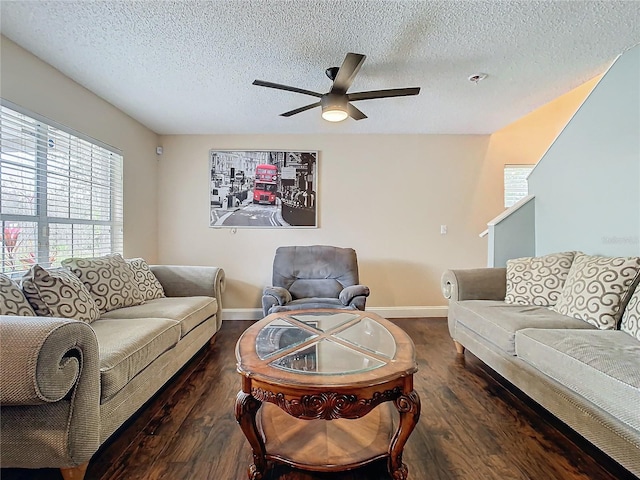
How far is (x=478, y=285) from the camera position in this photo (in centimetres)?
293

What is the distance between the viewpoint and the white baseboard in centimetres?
406

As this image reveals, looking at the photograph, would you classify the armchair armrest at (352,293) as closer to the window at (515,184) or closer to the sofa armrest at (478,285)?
the sofa armrest at (478,285)

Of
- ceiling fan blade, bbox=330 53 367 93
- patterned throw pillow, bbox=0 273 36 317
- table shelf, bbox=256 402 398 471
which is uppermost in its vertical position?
ceiling fan blade, bbox=330 53 367 93

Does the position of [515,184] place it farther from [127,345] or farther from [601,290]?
[127,345]

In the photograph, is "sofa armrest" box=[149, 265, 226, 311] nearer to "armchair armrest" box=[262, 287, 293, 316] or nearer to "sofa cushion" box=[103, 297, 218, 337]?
"sofa cushion" box=[103, 297, 218, 337]

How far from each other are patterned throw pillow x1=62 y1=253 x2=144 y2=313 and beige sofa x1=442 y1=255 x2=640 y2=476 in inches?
111

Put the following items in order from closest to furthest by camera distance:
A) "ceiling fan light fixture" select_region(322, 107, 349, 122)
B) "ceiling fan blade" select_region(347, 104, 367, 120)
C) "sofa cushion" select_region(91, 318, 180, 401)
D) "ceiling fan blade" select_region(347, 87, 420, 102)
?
"sofa cushion" select_region(91, 318, 180, 401) < "ceiling fan blade" select_region(347, 87, 420, 102) < "ceiling fan light fixture" select_region(322, 107, 349, 122) < "ceiling fan blade" select_region(347, 104, 367, 120)

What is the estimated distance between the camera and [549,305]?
255 cm

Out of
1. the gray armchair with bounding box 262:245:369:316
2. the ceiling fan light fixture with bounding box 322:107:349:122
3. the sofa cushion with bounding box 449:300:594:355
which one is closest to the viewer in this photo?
the sofa cushion with bounding box 449:300:594:355

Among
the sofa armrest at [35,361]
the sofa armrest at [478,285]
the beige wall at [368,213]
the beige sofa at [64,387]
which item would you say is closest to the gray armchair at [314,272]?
the beige wall at [368,213]

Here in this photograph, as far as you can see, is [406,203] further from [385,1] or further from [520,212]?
[385,1]

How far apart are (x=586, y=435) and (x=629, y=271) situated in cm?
113

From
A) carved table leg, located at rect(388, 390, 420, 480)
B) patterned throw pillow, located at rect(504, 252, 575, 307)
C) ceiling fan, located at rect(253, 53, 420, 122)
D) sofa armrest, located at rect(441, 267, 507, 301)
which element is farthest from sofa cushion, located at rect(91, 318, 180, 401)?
patterned throw pillow, located at rect(504, 252, 575, 307)

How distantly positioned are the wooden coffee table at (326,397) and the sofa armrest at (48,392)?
0.63m
